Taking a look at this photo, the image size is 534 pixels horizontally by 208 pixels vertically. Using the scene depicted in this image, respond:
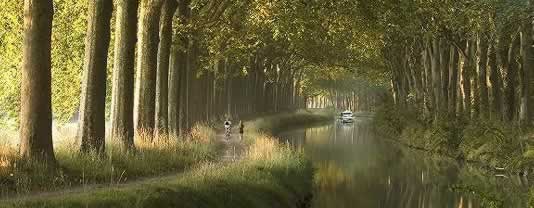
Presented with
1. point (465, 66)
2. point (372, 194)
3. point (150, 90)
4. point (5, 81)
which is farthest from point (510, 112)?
point (5, 81)

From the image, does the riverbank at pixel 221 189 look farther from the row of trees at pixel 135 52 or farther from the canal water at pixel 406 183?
the row of trees at pixel 135 52

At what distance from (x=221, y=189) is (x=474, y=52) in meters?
27.3

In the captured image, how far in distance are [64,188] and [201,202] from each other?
3082 millimetres

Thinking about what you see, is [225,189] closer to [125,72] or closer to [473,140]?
[125,72]

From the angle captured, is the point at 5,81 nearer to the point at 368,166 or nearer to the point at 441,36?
the point at 368,166

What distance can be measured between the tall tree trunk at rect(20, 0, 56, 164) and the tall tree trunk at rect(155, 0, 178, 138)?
36.9 feet

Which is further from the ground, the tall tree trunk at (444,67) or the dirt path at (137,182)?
the tall tree trunk at (444,67)

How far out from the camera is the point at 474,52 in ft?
134

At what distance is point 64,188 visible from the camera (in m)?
16.0

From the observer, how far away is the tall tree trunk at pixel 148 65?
1029 inches

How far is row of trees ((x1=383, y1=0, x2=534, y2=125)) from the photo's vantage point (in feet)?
107

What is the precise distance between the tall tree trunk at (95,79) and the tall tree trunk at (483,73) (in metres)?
21.6

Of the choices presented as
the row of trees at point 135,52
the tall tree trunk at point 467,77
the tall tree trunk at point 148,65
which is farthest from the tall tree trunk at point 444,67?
the tall tree trunk at point 148,65

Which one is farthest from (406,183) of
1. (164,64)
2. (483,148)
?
(164,64)
